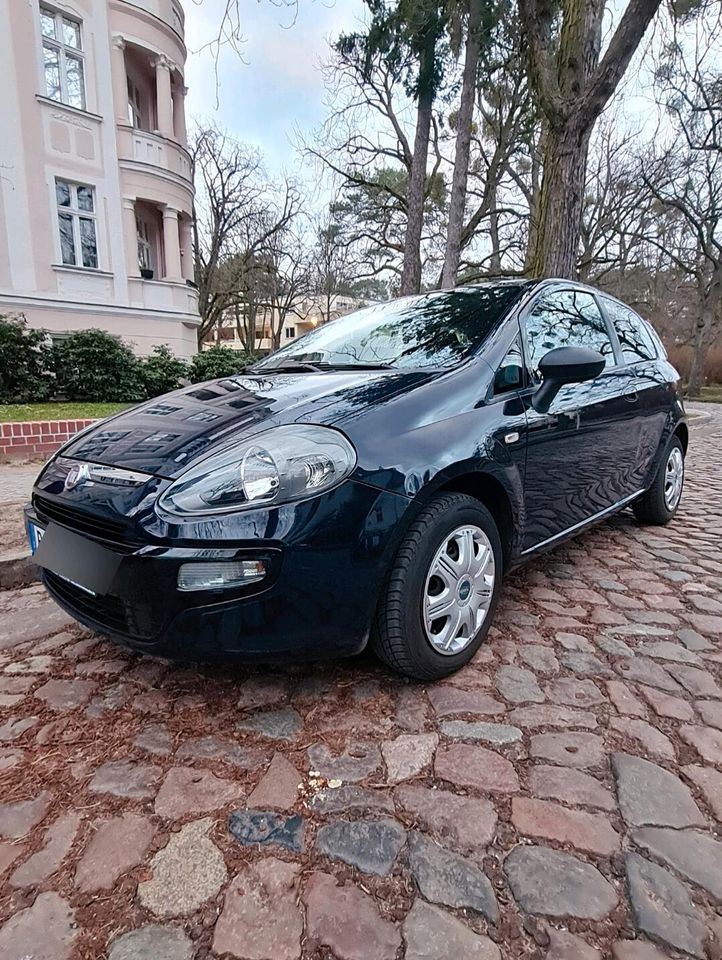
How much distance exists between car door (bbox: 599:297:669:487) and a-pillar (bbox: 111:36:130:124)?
13918 mm

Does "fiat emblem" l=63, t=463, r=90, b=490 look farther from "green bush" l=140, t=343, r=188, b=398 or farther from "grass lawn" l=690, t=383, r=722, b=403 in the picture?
"grass lawn" l=690, t=383, r=722, b=403

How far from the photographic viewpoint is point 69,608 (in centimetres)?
190

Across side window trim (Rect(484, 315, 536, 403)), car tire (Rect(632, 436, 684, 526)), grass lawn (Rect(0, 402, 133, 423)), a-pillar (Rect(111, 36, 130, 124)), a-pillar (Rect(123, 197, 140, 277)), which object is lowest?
car tire (Rect(632, 436, 684, 526))

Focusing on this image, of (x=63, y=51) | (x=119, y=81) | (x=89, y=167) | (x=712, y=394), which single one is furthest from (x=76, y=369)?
(x=712, y=394)

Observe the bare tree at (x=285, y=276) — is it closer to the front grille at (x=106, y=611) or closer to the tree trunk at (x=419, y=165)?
the tree trunk at (x=419, y=165)

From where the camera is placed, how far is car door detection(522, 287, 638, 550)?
2463mm

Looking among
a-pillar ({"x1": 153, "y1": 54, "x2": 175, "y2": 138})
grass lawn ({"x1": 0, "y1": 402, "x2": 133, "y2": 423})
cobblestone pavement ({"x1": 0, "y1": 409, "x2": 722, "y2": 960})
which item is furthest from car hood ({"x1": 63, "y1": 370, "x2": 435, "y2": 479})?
a-pillar ({"x1": 153, "y1": 54, "x2": 175, "y2": 138})

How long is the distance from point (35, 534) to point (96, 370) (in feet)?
26.3

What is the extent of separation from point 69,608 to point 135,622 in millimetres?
411

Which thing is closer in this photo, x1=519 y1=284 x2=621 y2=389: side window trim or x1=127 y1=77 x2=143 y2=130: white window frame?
x1=519 y1=284 x2=621 y2=389: side window trim

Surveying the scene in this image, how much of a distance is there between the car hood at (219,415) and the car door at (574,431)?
0.70 m

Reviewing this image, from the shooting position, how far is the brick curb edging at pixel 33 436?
→ 19.5 feet

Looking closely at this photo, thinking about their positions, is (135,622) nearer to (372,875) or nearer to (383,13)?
(372,875)

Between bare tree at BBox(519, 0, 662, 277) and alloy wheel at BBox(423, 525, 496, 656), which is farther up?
bare tree at BBox(519, 0, 662, 277)
